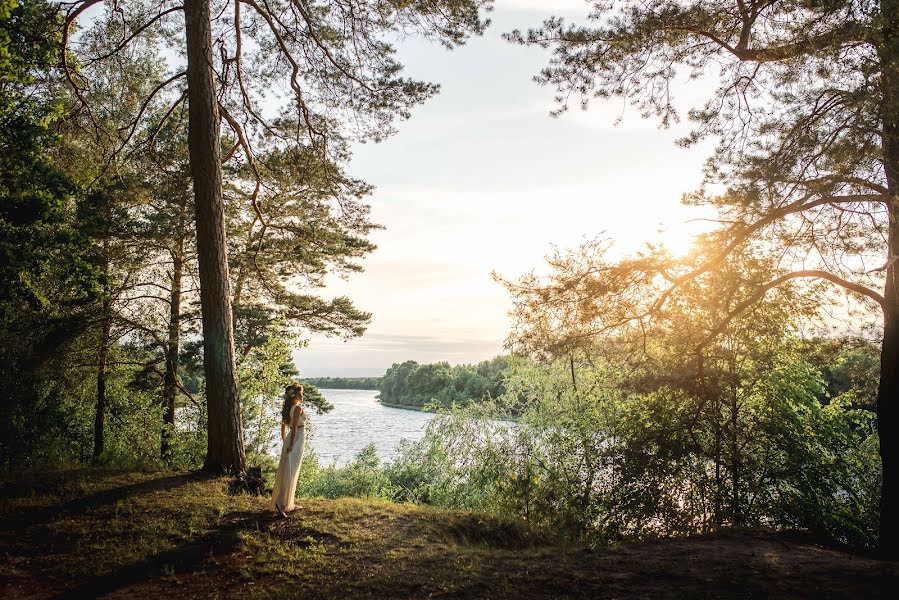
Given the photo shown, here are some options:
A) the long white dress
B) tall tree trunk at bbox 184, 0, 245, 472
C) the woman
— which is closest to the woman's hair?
the woman

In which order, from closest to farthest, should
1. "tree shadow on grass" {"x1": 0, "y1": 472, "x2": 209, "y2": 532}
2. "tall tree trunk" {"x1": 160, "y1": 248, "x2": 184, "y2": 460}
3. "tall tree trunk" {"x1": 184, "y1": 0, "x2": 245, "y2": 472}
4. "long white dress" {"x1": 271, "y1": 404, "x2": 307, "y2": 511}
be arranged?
"tree shadow on grass" {"x1": 0, "y1": 472, "x2": 209, "y2": 532}
"long white dress" {"x1": 271, "y1": 404, "x2": 307, "y2": 511}
"tall tree trunk" {"x1": 184, "y1": 0, "x2": 245, "y2": 472}
"tall tree trunk" {"x1": 160, "y1": 248, "x2": 184, "y2": 460}

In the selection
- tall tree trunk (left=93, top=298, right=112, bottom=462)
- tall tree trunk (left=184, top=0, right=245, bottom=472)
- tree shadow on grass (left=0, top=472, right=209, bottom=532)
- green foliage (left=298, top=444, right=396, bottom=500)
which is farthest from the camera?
green foliage (left=298, top=444, right=396, bottom=500)

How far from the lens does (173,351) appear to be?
1388 cm

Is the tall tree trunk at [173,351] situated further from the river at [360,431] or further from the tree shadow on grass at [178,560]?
the tree shadow on grass at [178,560]

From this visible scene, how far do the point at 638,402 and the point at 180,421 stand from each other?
1258 centimetres

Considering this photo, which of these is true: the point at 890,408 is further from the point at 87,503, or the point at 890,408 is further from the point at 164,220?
the point at 164,220

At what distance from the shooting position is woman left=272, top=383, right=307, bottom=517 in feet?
21.7

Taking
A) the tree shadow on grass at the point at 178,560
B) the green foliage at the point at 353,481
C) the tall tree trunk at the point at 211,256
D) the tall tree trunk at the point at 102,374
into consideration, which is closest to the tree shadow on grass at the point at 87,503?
the tall tree trunk at the point at 211,256

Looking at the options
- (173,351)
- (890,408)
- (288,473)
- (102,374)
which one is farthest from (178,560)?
(102,374)

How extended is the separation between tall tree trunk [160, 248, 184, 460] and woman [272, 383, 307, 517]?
7.83 m

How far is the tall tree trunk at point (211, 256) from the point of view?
7875mm

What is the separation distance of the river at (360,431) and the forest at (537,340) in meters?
12.4

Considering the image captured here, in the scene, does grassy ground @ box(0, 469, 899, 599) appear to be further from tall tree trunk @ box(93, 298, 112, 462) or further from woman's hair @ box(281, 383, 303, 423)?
tall tree trunk @ box(93, 298, 112, 462)

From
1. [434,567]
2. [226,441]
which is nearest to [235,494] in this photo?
[226,441]
